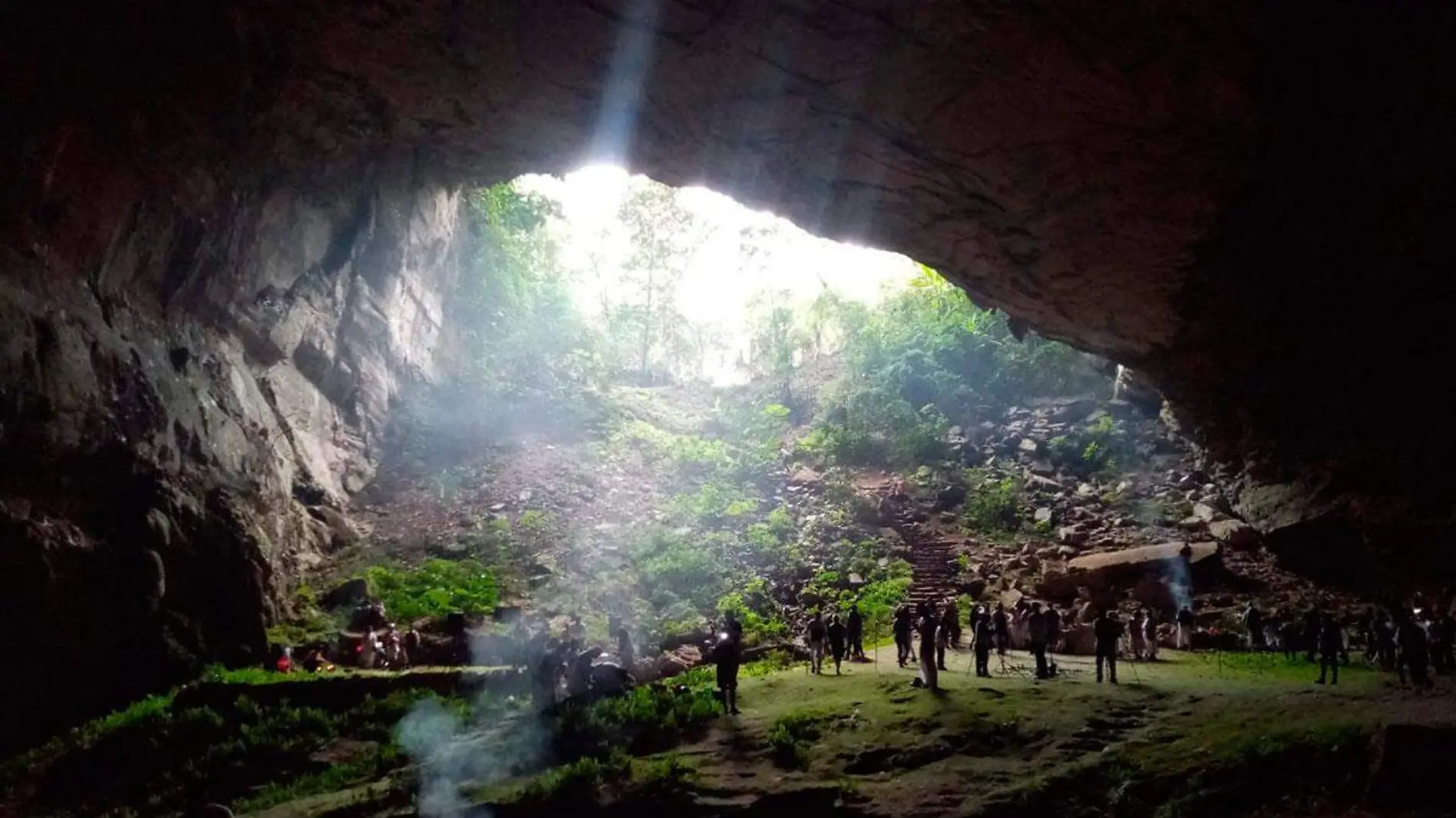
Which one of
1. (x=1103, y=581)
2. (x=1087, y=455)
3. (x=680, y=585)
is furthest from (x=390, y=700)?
(x=1087, y=455)

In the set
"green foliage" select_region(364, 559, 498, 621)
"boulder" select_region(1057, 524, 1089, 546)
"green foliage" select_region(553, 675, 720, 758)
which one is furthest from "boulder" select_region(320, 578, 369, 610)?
"boulder" select_region(1057, 524, 1089, 546)

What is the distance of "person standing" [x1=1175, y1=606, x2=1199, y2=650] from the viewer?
620 inches

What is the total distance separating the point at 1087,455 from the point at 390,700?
22110 mm

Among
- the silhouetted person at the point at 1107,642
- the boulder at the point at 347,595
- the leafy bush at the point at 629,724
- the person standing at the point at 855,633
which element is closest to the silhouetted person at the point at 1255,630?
the silhouetted person at the point at 1107,642

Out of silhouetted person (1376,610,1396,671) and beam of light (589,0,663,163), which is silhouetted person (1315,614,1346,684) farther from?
beam of light (589,0,663,163)

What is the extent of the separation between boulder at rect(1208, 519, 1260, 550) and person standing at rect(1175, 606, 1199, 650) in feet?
16.1

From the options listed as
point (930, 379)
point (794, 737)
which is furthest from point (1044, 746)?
point (930, 379)

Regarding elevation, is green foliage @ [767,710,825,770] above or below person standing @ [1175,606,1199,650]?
below

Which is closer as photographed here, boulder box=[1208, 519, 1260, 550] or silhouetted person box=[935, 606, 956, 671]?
silhouetted person box=[935, 606, 956, 671]

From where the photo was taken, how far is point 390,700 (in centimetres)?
1223

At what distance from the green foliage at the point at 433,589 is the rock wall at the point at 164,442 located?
1821 mm

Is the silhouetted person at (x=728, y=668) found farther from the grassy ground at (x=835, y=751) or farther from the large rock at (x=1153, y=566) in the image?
the large rock at (x=1153, y=566)

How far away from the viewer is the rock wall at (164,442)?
40.3 feet

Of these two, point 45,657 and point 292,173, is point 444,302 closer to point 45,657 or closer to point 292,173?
point 292,173
